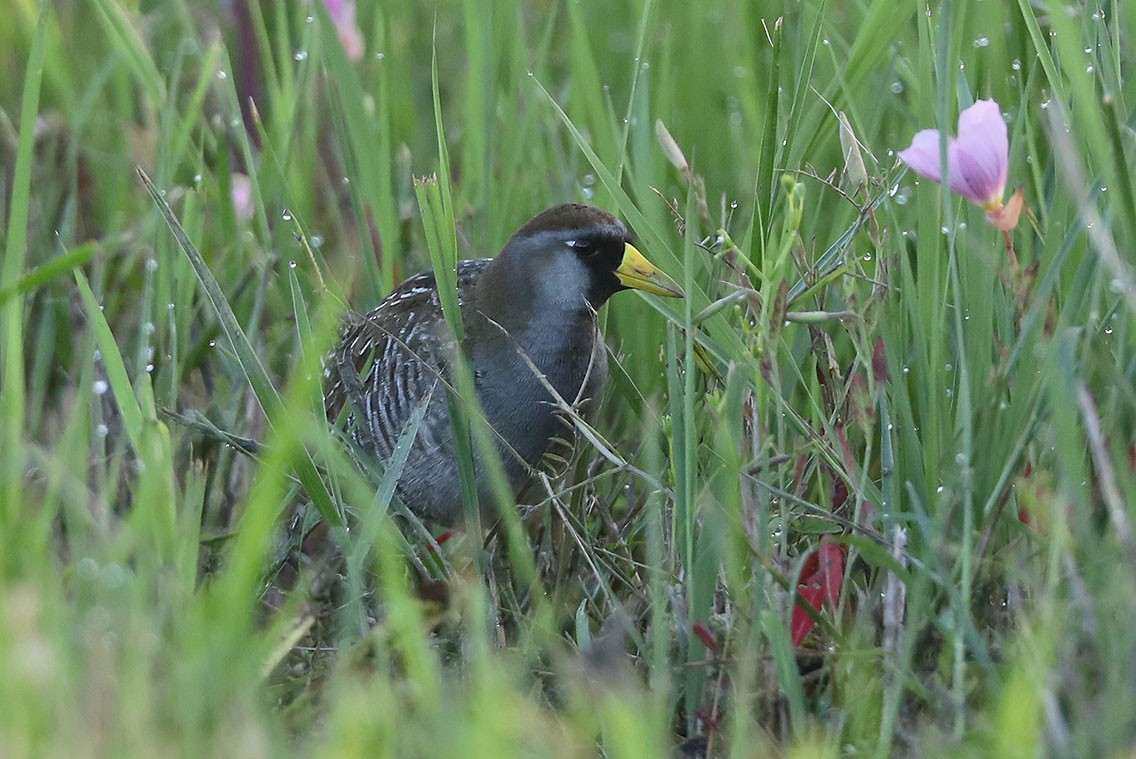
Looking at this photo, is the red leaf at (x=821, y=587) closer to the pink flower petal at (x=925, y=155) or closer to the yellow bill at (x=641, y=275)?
the pink flower petal at (x=925, y=155)

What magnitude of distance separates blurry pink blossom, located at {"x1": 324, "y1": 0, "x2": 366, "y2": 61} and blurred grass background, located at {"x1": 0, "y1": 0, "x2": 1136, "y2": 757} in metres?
0.31

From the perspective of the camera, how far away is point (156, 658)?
152 centimetres

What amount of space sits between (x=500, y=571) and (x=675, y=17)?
5.73 feet

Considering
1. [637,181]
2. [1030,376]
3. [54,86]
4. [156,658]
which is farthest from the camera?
[54,86]

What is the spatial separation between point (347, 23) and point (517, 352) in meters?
1.24

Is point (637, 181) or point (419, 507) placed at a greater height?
point (637, 181)

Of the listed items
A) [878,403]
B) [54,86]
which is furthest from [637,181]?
[54,86]

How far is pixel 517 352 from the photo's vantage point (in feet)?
8.11

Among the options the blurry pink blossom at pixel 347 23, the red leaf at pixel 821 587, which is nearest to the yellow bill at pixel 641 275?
the red leaf at pixel 821 587

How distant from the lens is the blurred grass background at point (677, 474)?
57.6 inches

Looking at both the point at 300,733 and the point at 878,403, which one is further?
the point at 878,403

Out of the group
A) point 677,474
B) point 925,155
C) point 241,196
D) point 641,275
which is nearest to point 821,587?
point 677,474

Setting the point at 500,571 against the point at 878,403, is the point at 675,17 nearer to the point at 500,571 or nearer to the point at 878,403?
the point at 500,571

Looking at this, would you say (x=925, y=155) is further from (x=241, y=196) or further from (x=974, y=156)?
(x=241, y=196)
